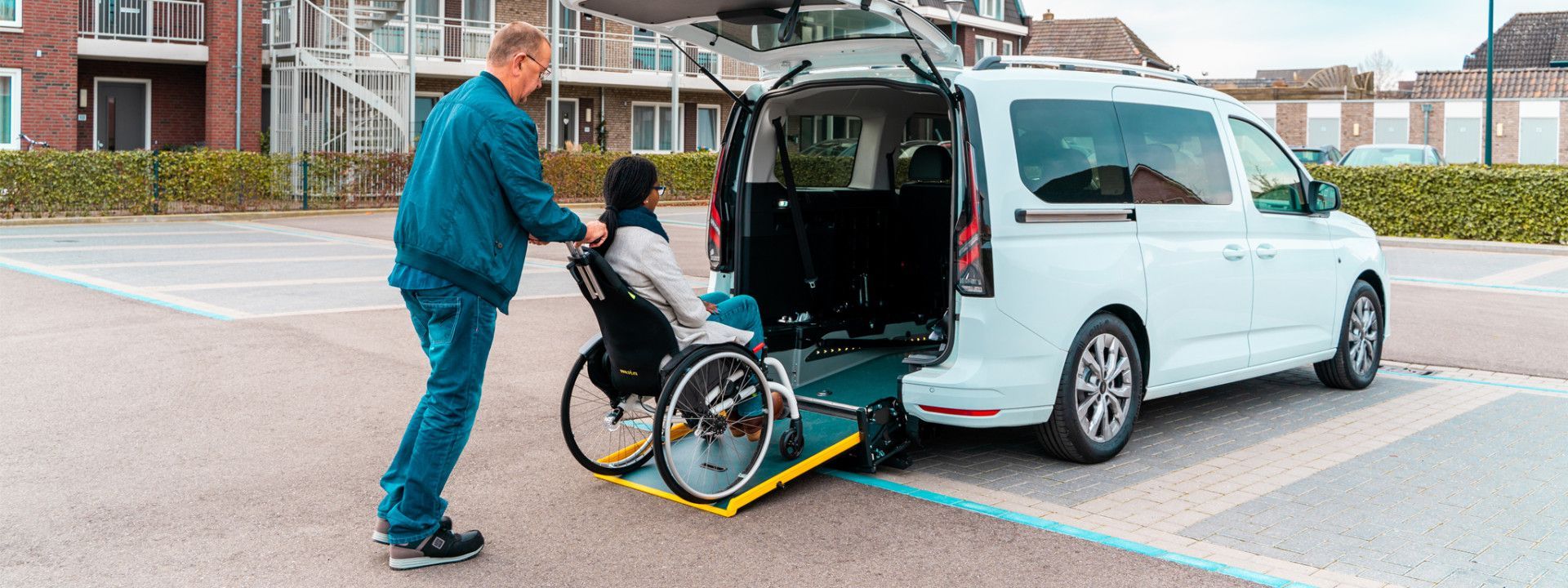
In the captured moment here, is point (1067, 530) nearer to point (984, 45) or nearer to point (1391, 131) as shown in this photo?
point (984, 45)

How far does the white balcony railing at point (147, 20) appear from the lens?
1134 inches

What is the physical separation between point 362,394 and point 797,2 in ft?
11.9

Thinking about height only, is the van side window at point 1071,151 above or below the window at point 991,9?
below

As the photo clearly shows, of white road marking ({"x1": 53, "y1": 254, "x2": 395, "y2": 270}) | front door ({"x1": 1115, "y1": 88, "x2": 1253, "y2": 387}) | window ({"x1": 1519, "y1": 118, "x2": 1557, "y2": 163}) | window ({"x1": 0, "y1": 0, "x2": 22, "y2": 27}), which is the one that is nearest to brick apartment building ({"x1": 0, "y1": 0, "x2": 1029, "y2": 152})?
window ({"x1": 0, "y1": 0, "x2": 22, "y2": 27})

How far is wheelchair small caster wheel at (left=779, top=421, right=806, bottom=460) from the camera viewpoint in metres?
5.76

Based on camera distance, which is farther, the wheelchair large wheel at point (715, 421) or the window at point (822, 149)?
the window at point (822, 149)

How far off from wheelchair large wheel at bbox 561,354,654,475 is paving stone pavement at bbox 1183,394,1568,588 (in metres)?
2.29

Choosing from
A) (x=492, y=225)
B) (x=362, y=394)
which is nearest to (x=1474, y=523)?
(x=492, y=225)

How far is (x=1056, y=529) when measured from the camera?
5.22m

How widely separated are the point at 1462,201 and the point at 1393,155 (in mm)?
6559

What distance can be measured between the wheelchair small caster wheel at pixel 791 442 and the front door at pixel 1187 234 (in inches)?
72.3

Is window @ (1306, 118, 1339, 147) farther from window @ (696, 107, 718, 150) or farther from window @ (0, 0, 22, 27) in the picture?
window @ (0, 0, 22, 27)

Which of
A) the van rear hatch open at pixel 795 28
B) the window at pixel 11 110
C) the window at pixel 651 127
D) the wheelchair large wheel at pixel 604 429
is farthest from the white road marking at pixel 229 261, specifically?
the window at pixel 651 127

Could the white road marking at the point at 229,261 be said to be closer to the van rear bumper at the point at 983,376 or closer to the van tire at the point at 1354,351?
the van tire at the point at 1354,351
